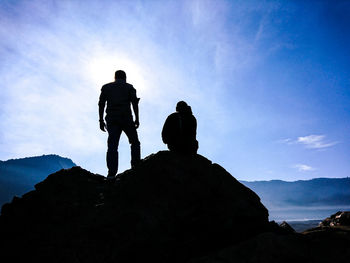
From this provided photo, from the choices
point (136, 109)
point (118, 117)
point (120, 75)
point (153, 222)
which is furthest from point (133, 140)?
point (153, 222)

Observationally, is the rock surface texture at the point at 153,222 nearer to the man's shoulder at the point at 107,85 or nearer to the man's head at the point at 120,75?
the man's shoulder at the point at 107,85

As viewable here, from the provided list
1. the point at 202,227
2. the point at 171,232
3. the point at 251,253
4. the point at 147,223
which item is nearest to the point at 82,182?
the point at 147,223

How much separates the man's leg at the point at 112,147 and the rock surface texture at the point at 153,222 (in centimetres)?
69

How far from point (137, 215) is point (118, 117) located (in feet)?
10.8

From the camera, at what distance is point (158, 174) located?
218 inches

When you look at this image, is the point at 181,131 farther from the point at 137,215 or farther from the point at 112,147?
the point at 137,215

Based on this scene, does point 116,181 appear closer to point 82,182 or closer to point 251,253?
point 82,182

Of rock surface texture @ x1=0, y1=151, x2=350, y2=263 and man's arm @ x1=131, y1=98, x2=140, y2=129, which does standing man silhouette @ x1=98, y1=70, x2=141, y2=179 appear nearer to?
man's arm @ x1=131, y1=98, x2=140, y2=129

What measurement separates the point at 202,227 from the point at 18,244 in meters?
3.82

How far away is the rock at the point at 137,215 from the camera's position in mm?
4281

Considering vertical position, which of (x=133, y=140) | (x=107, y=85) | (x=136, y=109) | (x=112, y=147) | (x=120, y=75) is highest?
(x=120, y=75)

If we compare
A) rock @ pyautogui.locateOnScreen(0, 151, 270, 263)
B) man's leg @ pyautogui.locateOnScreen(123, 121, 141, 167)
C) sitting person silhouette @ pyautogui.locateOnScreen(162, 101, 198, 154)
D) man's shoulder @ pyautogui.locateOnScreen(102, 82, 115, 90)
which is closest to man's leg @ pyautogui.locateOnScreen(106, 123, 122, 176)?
man's leg @ pyautogui.locateOnScreen(123, 121, 141, 167)

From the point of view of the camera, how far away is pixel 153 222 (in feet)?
15.2

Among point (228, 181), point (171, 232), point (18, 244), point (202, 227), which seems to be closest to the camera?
point (18, 244)
